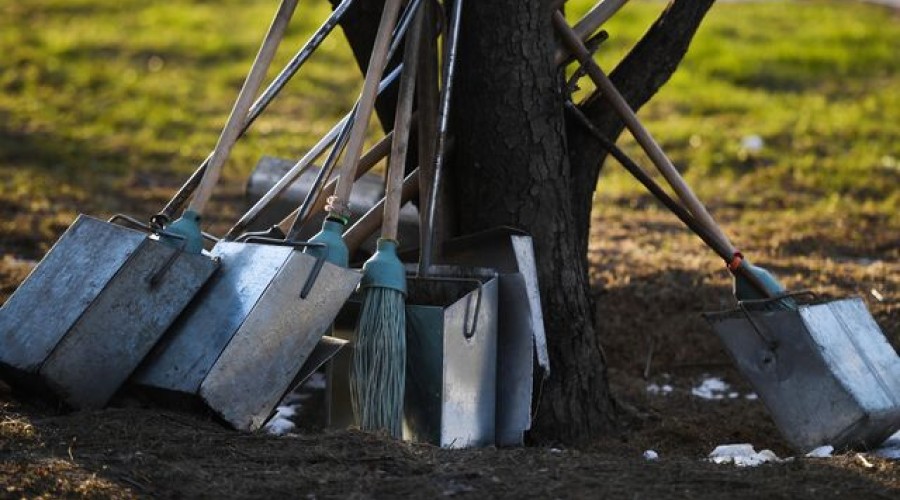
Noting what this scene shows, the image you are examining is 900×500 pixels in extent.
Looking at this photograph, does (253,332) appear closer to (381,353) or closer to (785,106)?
(381,353)

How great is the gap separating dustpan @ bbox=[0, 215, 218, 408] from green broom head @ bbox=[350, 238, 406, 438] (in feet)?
1.42

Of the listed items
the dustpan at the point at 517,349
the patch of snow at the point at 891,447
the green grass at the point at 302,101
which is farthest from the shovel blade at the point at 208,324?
the green grass at the point at 302,101

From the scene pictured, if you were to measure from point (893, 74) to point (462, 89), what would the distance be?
23.3 ft

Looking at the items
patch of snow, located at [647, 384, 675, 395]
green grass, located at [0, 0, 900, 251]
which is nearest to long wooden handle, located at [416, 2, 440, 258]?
patch of snow, located at [647, 384, 675, 395]

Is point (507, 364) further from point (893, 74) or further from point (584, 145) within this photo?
point (893, 74)

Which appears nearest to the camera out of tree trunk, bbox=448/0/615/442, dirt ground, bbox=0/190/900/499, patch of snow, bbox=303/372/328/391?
dirt ground, bbox=0/190/900/499

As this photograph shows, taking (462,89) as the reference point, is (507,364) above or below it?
below

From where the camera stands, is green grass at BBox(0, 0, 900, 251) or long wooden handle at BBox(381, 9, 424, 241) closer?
long wooden handle at BBox(381, 9, 424, 241)

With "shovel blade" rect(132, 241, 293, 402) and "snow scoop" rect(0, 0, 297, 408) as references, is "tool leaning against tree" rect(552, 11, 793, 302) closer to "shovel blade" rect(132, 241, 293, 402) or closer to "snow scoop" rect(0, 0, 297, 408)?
"shovel blade" rect(132, 241, 293, 402)

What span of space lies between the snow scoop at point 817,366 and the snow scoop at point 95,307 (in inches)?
64.8

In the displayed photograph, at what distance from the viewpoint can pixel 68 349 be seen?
343cm

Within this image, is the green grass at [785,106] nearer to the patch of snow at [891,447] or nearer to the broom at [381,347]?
the patch of snow at [891,447]

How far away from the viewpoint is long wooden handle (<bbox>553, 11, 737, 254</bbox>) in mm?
4262

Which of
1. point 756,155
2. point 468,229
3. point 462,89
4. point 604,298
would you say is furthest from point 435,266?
point 756,155
